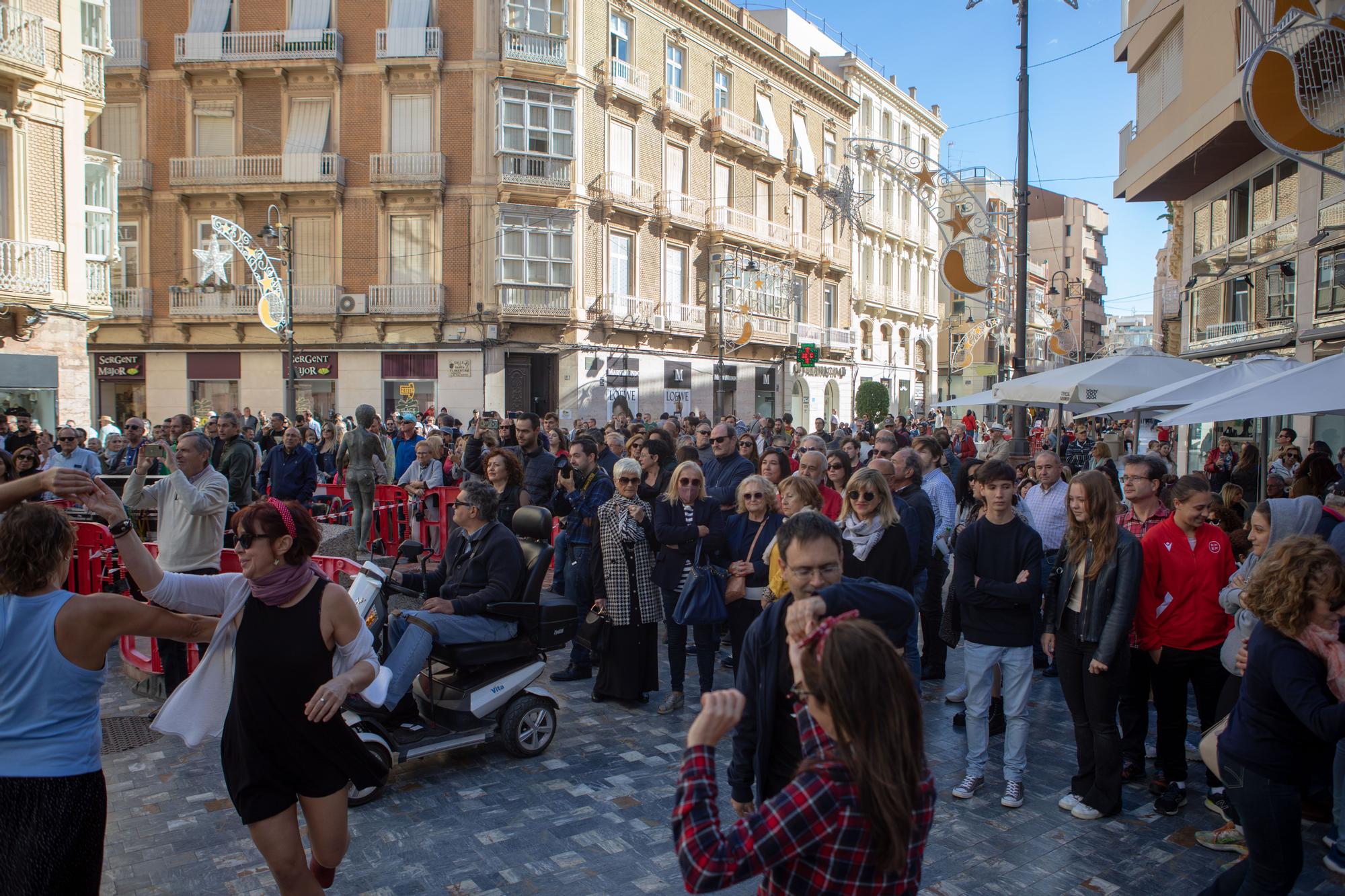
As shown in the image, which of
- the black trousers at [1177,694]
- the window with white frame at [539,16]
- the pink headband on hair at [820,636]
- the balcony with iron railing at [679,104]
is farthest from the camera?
the balcony with iron railing at [679,104]

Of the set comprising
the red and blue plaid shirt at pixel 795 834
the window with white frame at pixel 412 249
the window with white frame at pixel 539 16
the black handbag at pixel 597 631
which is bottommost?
the black handbag at pixel 597 631

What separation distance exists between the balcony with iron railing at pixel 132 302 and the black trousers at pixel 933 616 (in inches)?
1049

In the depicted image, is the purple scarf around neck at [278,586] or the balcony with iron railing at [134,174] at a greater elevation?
the balcony with iron railing at [134,174]

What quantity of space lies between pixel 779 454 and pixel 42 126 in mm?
16792

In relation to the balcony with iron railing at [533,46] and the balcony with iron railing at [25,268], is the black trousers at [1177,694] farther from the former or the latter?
the balcony with iron railing at [533,46]

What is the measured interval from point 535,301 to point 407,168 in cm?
537

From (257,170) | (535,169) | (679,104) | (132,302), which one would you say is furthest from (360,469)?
(679,104)

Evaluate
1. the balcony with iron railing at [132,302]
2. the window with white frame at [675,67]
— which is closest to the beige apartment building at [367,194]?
the balcony with iron railing at [132,302]

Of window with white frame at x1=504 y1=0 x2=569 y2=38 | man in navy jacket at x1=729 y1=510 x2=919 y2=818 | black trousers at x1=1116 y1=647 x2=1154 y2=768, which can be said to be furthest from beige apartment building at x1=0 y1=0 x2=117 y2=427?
black trousers at x1=1116 y1=647 x2=1154 y2=768

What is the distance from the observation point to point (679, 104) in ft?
100

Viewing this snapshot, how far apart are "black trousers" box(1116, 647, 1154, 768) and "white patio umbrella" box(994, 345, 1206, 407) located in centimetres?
584

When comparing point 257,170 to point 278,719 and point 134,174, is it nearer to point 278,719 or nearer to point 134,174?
point 134,174

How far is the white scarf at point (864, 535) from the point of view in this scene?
5012 mm

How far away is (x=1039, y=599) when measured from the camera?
187 inches
